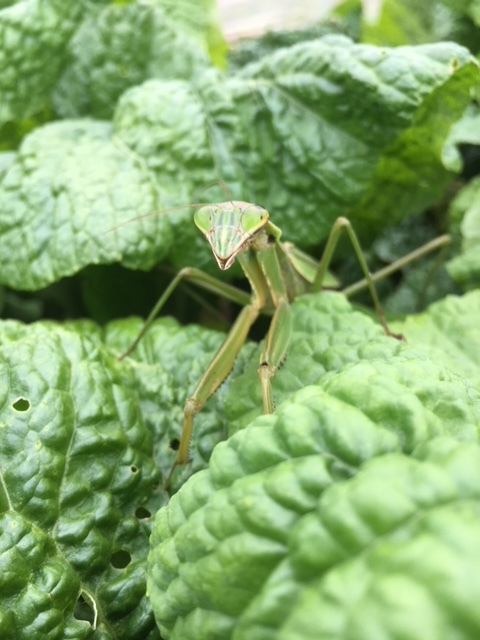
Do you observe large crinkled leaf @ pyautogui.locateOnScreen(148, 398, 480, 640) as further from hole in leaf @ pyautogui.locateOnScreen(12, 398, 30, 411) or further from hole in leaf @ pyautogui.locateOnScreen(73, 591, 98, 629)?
hole in leaf @ pyautogui.locateOnScreen(12, 398, 30, 411)

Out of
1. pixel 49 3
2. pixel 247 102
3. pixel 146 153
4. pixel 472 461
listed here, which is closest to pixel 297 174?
pixel 247 102

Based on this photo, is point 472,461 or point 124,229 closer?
point 472,461

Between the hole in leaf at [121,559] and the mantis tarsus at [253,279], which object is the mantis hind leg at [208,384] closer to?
the mantis tarsus at [253,279]

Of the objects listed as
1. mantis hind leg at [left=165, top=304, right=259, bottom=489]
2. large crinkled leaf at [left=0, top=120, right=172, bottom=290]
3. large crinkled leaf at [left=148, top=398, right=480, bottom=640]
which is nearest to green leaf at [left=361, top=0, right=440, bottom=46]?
large crinkled leaf at [left=0, top=120, right=172, bottom=290]

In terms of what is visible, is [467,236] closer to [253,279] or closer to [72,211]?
[253,279]

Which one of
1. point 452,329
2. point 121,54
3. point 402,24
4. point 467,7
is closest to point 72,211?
point 121,54

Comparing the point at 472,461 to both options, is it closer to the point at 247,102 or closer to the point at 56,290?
the point at 247,102
